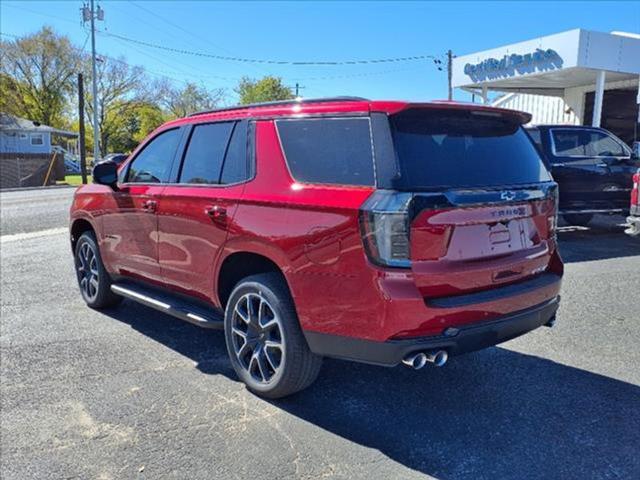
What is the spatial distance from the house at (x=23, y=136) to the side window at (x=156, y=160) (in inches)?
2044

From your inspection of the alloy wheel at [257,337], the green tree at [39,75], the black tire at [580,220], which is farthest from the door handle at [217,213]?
the green tree at [39,75]

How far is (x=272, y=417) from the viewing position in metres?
3.48

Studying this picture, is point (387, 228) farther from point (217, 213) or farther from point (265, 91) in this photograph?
point (265, 91)

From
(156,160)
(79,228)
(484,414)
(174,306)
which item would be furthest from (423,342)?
(79,228)

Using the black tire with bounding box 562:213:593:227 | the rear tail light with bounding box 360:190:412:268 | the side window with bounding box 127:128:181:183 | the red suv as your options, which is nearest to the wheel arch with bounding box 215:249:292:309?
the red suv

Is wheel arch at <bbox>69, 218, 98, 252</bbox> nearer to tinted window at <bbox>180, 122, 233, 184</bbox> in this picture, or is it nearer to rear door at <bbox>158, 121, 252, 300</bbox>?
rear door at <bbox>158, 121, 252, 300</bbox>

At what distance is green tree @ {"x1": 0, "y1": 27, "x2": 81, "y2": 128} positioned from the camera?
54375 millimetres

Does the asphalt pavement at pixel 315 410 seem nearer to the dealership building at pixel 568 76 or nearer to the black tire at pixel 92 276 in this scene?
the black tire at pixel 92 276

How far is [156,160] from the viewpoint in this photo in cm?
487

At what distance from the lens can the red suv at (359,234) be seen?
2.95 meters

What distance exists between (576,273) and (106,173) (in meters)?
5.81

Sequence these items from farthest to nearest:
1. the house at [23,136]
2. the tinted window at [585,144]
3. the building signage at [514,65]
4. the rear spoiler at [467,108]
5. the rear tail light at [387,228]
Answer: the house at [23,136]
the building signage at [514,65]
the tinted window at [585,144]
the rear spoiler at [467,108]
the rear tail light at [387,228]

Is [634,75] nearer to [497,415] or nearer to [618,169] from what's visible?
[618,169]

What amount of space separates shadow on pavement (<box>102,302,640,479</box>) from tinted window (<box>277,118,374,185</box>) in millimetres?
1488
